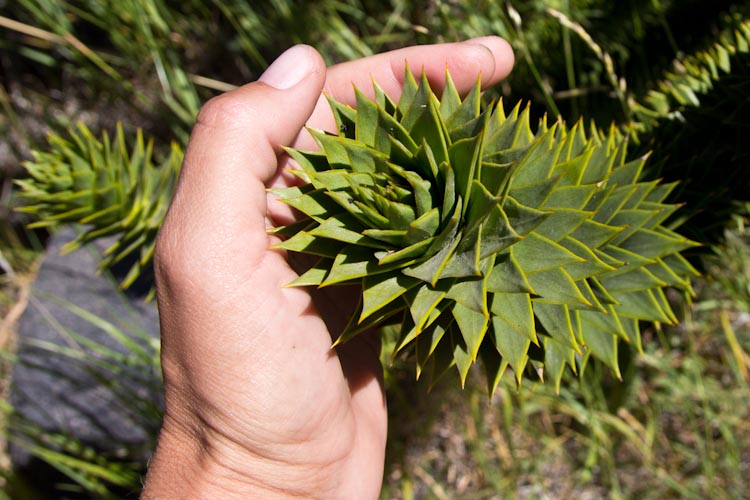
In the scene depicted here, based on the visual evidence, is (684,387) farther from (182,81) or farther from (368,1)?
(182,81)

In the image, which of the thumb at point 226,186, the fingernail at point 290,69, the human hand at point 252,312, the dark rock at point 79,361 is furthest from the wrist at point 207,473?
the dark rock at point 79,361

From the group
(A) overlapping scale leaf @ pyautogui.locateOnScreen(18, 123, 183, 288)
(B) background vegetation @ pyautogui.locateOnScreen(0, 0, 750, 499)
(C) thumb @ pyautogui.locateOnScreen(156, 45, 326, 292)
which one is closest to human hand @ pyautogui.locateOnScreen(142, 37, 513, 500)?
(C) thumb @ pyautogui.locateOnScreen(156, 45, 326, 292)

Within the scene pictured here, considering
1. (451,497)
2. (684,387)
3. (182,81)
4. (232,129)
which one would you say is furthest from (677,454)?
(182,81)

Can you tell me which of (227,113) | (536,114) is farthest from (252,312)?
(536,114)

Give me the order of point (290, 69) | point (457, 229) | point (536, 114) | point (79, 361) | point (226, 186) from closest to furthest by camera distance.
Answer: point (457, 229) → point (226, 186) → point (290, 69) → point (536, 114) → point (79, 361)

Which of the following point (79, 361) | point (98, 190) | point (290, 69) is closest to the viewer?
point (290, 69)

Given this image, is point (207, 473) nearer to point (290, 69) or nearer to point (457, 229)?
point (457, 229)

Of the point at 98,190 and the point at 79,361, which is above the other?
the point at 98,190
